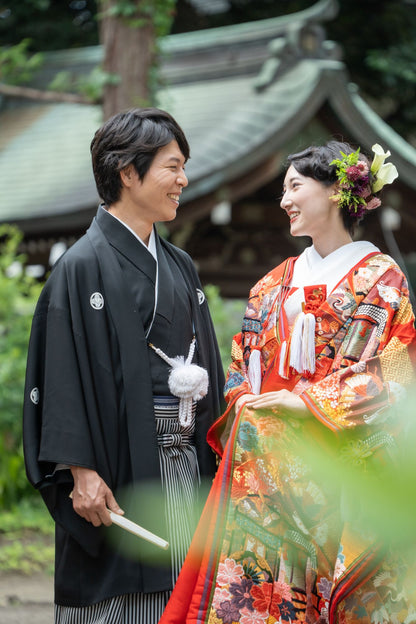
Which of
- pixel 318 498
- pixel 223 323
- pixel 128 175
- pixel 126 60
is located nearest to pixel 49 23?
pixel 126 60

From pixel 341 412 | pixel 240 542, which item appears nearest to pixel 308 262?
pixel 341 412

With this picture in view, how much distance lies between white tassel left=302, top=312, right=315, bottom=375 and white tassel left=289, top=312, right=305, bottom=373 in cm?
1

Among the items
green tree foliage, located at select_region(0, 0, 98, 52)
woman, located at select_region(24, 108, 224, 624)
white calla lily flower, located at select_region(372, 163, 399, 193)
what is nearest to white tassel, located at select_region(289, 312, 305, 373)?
woman, located at select_region(24, 108, 224, 624)

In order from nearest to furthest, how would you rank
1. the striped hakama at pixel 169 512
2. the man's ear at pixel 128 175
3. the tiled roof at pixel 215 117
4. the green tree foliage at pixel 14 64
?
the striped hakama at pixel 169 512, the man's ear at pixel 128 175, the tiled roof at pixel 215 117, the green tree foliage at pixel 14 64

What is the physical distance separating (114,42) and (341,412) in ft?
15.5

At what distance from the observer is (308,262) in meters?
2.60

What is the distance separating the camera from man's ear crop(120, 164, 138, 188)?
263 cm

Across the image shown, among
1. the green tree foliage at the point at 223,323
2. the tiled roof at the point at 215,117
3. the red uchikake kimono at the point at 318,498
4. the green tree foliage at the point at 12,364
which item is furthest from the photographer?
the tiled roof at the point at 215,117

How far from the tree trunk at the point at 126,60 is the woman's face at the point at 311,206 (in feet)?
12.4

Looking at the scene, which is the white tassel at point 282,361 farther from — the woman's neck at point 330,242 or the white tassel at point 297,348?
the woman's neck at point 330,242

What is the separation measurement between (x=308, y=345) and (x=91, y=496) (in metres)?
0.80

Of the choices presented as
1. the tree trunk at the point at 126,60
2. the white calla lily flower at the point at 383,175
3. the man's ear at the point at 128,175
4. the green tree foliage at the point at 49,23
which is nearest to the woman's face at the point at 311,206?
the white calla lily flower at the point at 383,175

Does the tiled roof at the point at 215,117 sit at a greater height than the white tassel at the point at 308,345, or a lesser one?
lesser

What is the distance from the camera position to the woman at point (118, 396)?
8.03 feet
